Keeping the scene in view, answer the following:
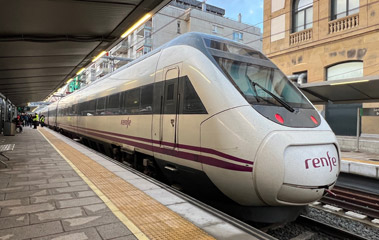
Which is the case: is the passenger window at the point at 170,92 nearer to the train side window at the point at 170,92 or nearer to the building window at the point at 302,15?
the train side window at the point at 170,92

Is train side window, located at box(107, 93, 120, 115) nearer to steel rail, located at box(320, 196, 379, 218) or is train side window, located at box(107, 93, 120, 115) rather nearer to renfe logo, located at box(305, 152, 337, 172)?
renfe logo, located at box(305, 152, 337, 172)

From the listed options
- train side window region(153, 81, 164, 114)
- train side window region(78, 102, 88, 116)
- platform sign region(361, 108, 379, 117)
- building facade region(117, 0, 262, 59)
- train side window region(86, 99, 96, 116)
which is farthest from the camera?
building facade region(117, 0, 262, 59)

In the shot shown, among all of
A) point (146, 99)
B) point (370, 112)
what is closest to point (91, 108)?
point (146, 99)

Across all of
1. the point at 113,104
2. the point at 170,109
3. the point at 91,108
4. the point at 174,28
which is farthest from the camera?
the point at 174,28

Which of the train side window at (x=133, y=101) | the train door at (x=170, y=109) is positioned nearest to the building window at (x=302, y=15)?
the train side window at (x=133, y=101)

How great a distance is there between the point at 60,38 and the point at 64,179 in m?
3.64

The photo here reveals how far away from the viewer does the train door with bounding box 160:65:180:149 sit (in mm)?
5185

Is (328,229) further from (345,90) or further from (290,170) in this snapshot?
(345,90)

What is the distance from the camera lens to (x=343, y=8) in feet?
46.0

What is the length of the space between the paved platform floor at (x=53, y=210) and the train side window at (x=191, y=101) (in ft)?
6.44

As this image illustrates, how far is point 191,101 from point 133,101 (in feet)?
9.20

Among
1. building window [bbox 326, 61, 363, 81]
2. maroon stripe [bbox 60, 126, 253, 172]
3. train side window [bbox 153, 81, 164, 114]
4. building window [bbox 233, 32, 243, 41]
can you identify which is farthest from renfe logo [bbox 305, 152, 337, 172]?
building window [bbox 233, 32, 243, 41]

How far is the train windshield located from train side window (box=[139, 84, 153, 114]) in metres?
2.04

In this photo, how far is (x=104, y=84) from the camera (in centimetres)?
1053
